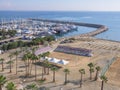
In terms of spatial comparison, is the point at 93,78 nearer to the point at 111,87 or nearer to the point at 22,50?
the point at 111,87

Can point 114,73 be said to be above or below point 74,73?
above

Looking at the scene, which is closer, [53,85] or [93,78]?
[53,85]

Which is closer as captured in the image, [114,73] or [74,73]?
[74,73]

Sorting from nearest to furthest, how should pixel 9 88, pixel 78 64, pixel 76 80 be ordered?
pixel 9 88 < pixel 76 80 < pixel 78 64

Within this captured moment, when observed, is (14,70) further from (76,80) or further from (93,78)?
(93,78)

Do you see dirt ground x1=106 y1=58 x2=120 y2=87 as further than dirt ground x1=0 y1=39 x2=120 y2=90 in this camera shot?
Yes

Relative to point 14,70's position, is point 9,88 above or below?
above

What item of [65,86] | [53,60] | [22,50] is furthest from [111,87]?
[22,50]

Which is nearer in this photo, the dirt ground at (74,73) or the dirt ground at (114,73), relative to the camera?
the dirt ground at (74,73)

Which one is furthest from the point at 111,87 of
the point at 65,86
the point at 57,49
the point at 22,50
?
the point at 22,50

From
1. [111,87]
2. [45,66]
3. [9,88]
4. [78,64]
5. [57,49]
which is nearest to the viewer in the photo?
[9,88]
